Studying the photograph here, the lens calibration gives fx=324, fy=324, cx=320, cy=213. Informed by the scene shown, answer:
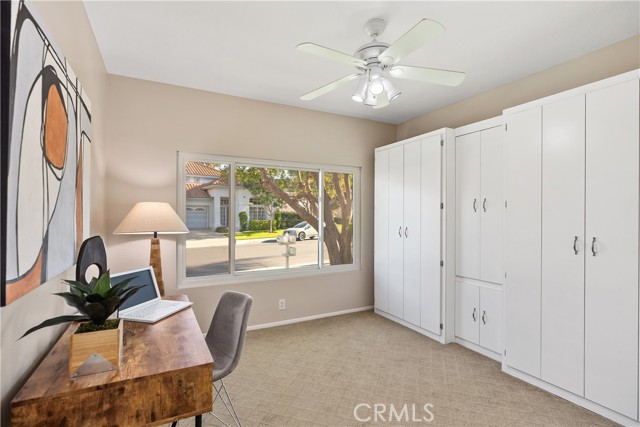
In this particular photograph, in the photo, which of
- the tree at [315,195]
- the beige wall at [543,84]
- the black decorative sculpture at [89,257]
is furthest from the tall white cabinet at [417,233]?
the black decorative sculpture at [89,257]

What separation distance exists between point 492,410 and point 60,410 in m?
2.45

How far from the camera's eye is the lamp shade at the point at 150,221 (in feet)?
8.67

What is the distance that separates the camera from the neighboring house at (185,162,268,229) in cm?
345

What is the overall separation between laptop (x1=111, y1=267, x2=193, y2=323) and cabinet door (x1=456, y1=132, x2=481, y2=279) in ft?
8.59

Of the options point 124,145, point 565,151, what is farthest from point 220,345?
point 565,151

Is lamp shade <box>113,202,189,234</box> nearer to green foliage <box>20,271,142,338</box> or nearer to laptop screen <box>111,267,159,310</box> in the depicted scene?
laptop screen <box>111,267,159,310</box>

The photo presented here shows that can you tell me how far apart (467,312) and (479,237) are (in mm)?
773

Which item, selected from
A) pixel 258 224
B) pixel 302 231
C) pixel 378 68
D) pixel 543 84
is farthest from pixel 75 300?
pixel 543 84

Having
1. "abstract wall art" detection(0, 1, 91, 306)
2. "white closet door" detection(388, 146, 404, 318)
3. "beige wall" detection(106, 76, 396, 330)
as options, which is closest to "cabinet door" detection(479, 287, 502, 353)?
"white closet door" detection(388, 146, 404, 318)

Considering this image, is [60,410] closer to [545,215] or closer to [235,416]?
[235,416]

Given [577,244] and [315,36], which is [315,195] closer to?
[315,36]

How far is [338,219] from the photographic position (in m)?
4.38

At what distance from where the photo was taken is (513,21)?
7.18 feet

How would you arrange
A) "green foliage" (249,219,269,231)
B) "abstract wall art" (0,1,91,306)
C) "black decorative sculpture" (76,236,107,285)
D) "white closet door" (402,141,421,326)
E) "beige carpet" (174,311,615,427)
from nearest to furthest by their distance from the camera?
"abstract wall art" (0,1,91,306) → "black decorative sculpture" (76,236,107,285) → "beige carpet" (174,311,615,427) → "white closet door" (402,141,421,326) → "green foliage" (249,219,269,231)
